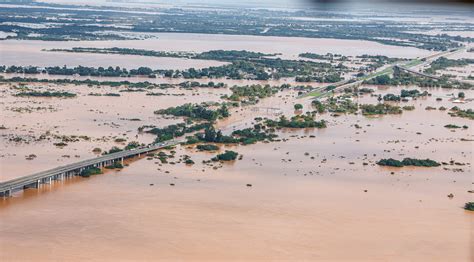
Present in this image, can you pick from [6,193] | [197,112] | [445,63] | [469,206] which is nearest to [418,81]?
[445,63]

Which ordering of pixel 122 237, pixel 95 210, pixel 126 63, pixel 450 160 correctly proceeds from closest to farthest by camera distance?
pixel 122 237, pixel 95 210, pixel 450 160, pixel 126 63

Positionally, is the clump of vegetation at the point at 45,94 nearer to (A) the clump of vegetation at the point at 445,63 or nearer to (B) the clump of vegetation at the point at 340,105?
(B) the clump of vegetation at the point at 340,105

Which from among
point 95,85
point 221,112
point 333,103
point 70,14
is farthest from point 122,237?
point 70,14

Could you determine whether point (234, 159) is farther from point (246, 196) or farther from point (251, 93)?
point (251, 93)

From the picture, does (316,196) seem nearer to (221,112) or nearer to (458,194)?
(458,194)

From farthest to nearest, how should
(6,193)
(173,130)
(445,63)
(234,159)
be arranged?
1. (445,63)
2. (173,130)
3. (234,159)
4. (6,193)
